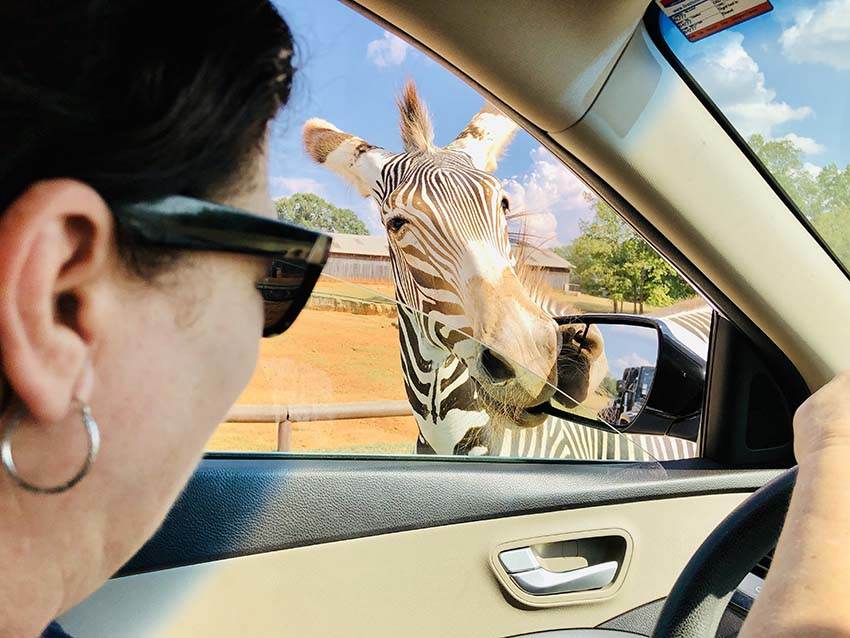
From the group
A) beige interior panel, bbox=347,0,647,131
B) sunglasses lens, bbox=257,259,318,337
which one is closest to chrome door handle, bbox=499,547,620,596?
beige interior panel, bbox=347,0,647,131

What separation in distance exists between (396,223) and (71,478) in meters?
1.86

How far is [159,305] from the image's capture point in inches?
33.9

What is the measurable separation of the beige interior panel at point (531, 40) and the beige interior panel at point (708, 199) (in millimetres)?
65

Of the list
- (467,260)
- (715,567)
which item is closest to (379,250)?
(467,260)

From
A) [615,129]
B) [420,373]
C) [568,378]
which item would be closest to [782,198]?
[615,129]

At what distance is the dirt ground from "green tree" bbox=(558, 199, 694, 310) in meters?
0.73

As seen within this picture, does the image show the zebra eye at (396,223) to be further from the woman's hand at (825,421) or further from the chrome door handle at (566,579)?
the woman's hand at (825,421)

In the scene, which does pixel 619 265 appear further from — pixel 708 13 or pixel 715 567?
pixel 715 567

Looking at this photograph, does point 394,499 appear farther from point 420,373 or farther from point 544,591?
point 544,591

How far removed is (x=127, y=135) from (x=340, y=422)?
70.0 inches

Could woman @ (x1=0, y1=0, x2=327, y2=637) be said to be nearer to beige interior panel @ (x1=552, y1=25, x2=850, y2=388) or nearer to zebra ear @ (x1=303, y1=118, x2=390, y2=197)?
beige interior panel @ (x1=552, y1=25, x2=850, y2=388)

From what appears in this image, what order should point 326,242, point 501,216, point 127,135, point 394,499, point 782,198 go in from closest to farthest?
point 127,135, point 326,242, point 782,198, point 394,499, point 501,216

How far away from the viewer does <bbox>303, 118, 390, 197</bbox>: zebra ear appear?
2.71 metres

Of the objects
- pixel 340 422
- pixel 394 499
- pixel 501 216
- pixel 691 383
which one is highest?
pixel 501 216
